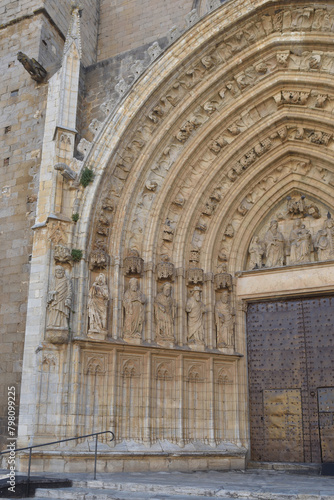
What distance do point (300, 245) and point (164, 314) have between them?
8.86ft

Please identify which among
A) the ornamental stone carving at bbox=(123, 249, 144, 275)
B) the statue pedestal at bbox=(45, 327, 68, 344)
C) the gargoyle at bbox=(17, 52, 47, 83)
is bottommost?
the statue pedestal at bbox=(45, 327, 68, 344)

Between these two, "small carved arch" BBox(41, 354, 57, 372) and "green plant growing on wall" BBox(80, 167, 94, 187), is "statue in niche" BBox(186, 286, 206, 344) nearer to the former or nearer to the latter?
"small carved arch" BBox(41, 354, 57, 372)

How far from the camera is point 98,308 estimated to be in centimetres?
872

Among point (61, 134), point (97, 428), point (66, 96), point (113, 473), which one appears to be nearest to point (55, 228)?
point (61, 134)

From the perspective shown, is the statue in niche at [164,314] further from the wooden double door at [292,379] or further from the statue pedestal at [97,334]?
the wooden double door at [292,379]

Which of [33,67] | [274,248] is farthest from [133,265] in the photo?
[33,67]

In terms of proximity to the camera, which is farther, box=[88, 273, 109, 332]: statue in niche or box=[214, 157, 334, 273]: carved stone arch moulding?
box=[214, 157, 334, 273]: carved stone arch moulding

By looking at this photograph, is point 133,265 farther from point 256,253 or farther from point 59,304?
point 256,253

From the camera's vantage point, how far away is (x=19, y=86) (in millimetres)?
10945

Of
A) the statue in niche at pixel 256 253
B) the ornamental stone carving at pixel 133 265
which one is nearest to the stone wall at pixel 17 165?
the ornamental stone carving at pixel 133 265

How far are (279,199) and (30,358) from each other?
5.32m

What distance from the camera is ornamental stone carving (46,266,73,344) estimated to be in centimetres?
825

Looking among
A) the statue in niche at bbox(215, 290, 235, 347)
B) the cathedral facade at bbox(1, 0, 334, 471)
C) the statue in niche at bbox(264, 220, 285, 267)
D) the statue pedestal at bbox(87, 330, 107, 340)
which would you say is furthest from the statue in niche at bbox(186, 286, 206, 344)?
the statue pedestal at bbox(87, 330, 107, 340)

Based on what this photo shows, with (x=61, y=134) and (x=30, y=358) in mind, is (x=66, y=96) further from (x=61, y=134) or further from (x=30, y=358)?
(x=30, y=358)
